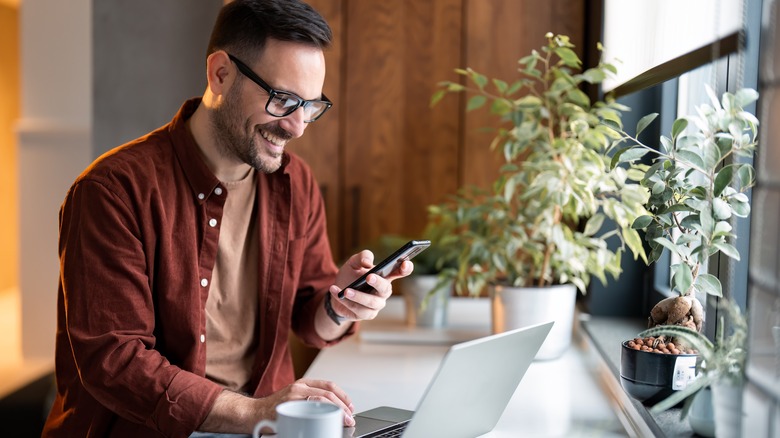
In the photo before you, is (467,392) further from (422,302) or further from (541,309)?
(422,302)

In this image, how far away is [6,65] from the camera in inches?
272

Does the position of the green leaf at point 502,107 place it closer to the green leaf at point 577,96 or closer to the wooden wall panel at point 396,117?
the green leaf at point 577,96

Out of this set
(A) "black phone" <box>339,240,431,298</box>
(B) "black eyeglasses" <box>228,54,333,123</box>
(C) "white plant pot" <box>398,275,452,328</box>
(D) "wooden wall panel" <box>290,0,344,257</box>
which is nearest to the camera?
(A) "black phone" <box>339,240,431,298</box>

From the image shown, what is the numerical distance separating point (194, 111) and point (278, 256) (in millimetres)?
352

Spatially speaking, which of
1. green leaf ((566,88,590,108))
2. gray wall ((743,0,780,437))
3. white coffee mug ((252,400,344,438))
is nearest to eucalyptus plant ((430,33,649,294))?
green leaf ((566,88,590,108))

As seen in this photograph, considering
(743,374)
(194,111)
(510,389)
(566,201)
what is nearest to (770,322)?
(743,374)

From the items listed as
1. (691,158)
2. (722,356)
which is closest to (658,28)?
(691,158)

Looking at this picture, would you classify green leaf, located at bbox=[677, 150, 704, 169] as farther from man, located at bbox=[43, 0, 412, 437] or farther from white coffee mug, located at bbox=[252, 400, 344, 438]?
white coffee mug, located at bbox=[252, 400, 344, 438]

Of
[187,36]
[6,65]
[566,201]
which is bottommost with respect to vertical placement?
[566,201]

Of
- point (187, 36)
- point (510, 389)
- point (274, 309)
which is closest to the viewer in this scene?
point (510, 389)

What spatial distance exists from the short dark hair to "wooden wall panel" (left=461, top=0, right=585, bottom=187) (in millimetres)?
1146

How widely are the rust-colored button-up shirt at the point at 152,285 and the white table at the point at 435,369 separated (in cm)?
17

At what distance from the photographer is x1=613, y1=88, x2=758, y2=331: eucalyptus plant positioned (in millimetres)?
1181

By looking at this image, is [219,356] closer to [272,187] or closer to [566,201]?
[272,187]
